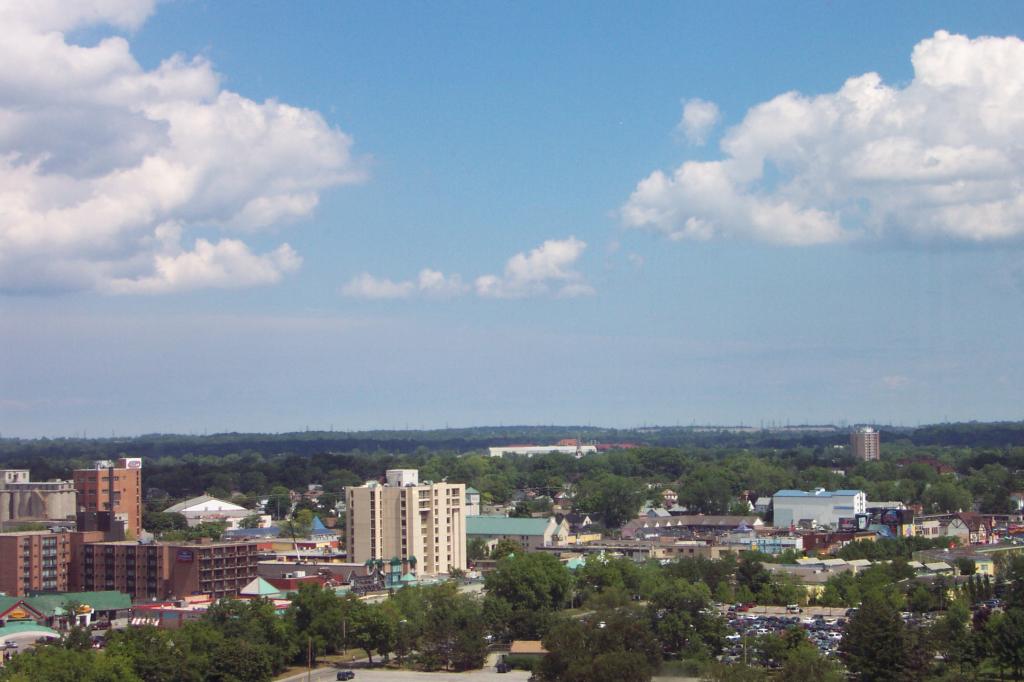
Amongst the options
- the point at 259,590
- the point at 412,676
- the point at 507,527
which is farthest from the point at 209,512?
the point at 412,676

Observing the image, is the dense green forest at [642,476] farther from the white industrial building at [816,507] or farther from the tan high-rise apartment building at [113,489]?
the tan high-rise apartment building at [113,489]

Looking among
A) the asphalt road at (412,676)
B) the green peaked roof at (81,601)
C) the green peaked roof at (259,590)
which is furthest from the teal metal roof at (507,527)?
the asphalt road at (412,676)

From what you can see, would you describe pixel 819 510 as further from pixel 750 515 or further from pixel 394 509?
pixel 394 509

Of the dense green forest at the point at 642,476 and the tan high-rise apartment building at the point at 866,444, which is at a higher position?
the tan high-rise apartment building at the point at 866,444

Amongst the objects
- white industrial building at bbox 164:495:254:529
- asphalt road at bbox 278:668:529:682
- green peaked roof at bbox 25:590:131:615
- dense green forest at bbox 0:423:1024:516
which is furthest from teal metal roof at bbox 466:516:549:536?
asphalt road at bbox 278:668:529:682

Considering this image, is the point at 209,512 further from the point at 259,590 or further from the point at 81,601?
the point at 81,601

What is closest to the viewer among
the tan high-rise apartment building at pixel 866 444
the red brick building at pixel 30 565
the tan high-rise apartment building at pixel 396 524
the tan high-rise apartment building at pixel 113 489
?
the red brick building at pixel 30 565
